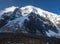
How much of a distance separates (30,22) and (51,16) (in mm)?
28720

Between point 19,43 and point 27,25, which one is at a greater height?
point 27,25

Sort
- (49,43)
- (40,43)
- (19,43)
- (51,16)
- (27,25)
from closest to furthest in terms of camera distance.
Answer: (19,43) < (40,43) < (49,43) < (27,25) < (51,16)

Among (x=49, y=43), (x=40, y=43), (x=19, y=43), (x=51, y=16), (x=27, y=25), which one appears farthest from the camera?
(x=51, y=16)

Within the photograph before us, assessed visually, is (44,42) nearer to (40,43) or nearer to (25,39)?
(40,43)

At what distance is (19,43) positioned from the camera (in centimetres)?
3200

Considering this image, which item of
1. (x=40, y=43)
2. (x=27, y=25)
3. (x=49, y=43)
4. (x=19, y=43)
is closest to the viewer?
(x=19, y=43)

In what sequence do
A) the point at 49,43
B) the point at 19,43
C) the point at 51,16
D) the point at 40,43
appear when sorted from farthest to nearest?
the point at 51,16 → the point at 49,43 → the point at 40,43 → the point at 19,43

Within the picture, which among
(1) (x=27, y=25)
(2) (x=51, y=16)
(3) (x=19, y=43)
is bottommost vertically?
(3) (x=19, y=43)

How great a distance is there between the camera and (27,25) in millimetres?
50438

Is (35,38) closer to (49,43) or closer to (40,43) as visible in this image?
(40,43)

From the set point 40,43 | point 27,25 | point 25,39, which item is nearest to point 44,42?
point 40,43

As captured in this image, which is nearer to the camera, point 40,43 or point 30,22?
point 40,43

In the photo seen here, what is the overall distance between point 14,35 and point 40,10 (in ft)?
168

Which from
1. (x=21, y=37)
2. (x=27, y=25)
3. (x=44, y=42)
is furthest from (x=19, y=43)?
(x=27, y=25)
